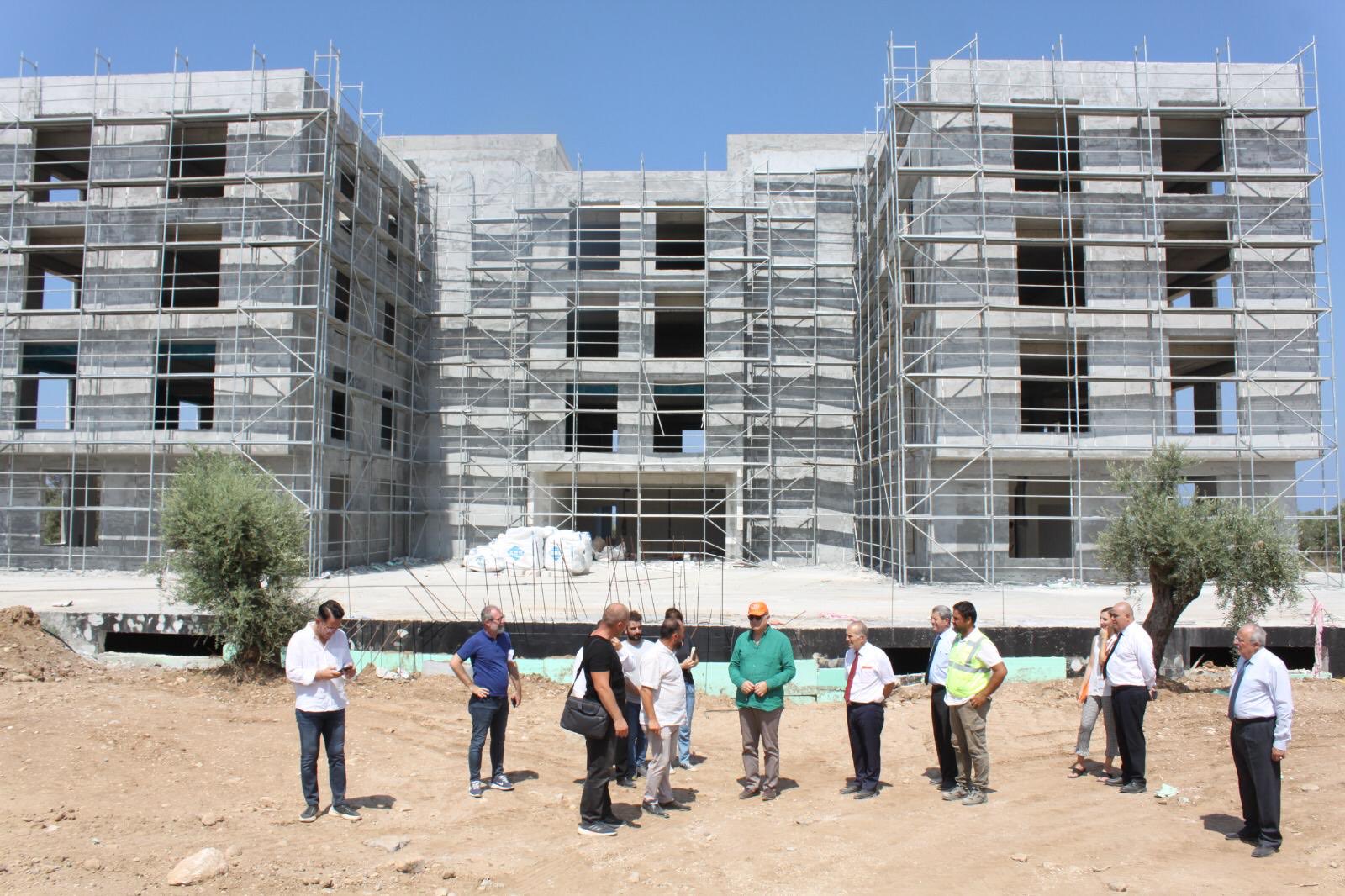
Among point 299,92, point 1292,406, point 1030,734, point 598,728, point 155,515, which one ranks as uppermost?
point 299,92

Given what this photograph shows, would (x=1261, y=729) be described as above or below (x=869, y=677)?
below

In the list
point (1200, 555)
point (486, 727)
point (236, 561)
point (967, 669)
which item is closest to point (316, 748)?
point (486, 727)

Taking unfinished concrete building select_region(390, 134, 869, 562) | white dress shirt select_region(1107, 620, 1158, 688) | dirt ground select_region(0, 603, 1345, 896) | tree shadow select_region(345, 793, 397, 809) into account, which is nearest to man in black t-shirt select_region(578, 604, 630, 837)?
dirt ground select_region(0, 603, 1345, 896)

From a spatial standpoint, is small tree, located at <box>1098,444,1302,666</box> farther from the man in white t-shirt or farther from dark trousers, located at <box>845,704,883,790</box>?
the man in white t-shirt

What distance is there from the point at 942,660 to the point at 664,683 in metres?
2.05

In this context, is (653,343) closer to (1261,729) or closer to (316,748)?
(316,748)

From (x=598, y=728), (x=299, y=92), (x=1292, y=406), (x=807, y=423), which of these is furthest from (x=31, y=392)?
(x=1292, y=406)

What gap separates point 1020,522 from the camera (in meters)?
24.1

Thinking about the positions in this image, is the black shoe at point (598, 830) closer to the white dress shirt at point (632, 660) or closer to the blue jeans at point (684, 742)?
the white dress shirt at point (632, 660)

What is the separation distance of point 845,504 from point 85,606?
16642mm

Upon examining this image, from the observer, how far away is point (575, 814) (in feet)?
21.1

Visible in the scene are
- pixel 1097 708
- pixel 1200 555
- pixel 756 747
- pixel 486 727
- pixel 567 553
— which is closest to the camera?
pixel 486 727

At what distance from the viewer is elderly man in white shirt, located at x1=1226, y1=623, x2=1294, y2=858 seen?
5.61 metres

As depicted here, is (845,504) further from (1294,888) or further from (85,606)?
(1294,888)
